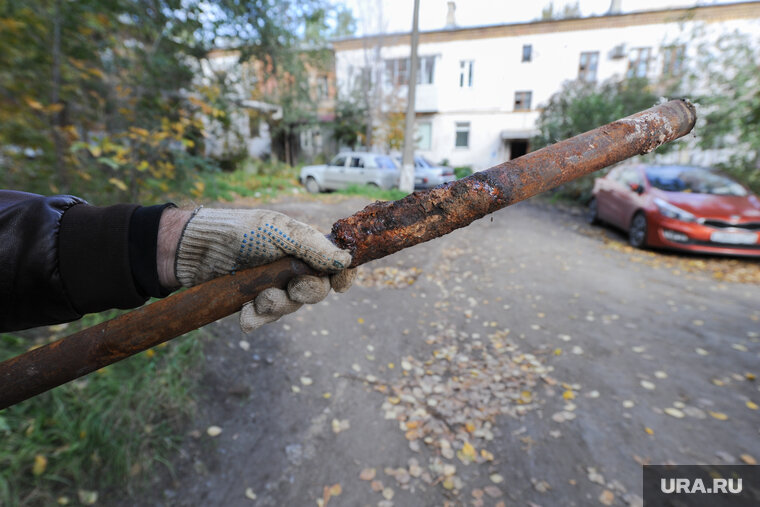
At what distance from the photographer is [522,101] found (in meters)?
19.5

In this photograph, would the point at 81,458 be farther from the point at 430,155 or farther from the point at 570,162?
the point at 430,155

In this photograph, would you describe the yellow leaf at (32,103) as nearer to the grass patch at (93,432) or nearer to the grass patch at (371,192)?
the grass patch at (93,432)

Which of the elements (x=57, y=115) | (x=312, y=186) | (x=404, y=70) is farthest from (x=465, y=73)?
(x=57, y=115)

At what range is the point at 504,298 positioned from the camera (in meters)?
4.79

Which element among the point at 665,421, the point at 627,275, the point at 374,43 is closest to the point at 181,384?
the point at 665,421

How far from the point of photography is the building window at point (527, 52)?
18719mm

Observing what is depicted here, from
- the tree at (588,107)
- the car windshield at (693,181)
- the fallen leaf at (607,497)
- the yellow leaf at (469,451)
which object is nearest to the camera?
the fallen leaf at (607,497)

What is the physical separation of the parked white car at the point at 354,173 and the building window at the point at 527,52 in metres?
11.5

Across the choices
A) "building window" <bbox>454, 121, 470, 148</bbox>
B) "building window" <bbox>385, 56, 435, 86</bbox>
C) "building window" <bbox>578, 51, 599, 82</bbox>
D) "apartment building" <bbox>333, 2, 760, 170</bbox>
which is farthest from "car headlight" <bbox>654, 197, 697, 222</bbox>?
"building window" <bbox>385, 56, 435, 86</bbox>

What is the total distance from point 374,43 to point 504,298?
17.0 meters

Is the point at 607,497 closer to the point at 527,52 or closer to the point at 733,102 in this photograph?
the point at 733,102

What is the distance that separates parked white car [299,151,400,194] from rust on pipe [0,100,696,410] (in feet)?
34.6

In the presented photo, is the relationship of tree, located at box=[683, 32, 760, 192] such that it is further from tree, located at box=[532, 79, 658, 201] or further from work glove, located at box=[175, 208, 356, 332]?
work glove, located at box=[175, 208, 356, 332]

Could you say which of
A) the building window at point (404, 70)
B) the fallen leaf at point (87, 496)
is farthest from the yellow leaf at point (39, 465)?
the building window at point (404, 70)
